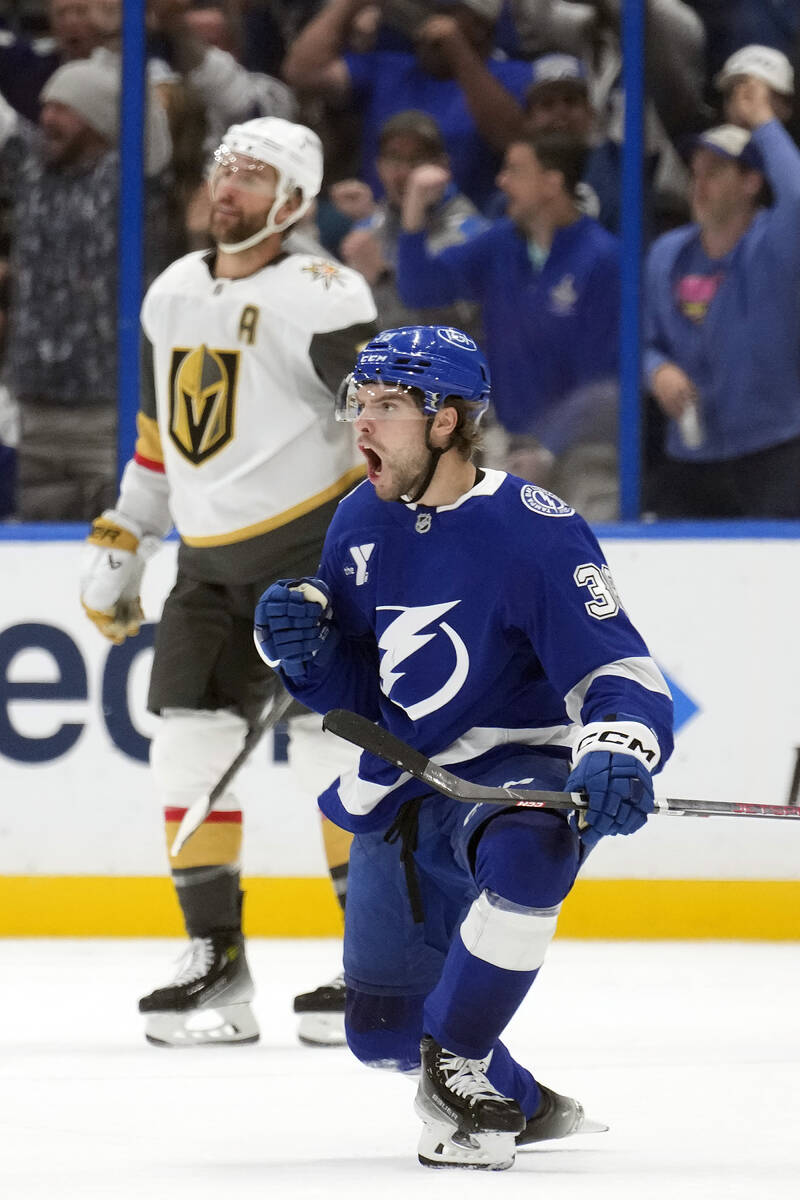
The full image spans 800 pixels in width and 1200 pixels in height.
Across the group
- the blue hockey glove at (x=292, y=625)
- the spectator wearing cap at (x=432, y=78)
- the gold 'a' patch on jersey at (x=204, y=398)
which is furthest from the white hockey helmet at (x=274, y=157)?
the spectator wearing cap at (x=432, y=78)

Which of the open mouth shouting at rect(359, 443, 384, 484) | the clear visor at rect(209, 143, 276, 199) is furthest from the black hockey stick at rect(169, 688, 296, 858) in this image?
the clear visor at rect(209, 143, 276, 199)

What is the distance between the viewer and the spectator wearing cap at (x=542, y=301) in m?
5.25

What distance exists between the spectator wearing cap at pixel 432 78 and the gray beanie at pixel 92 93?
421 millimetres

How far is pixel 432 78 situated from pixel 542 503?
2.92 metres

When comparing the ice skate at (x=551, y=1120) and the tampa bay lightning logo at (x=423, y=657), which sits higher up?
the tampa bay lightning logo at (x=423, y=657)

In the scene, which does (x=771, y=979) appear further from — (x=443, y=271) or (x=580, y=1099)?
(x=443, y=271)

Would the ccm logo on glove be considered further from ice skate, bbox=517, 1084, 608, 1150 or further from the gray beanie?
the gray beanie

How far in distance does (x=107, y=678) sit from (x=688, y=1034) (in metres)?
1.75

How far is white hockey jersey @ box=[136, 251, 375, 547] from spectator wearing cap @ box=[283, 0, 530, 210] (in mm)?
1651

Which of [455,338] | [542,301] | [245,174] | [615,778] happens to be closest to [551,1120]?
[615,778]

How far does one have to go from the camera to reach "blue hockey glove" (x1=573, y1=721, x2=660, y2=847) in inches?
94.2

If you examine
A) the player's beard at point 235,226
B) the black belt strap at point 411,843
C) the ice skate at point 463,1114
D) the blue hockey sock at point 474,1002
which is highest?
the player's beard at point 235,226

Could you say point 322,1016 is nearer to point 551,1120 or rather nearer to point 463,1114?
point 551,1120

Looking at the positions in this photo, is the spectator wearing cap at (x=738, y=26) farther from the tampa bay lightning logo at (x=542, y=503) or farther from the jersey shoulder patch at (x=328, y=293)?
the tampa bay lightning logo at (x=542, y=503)
